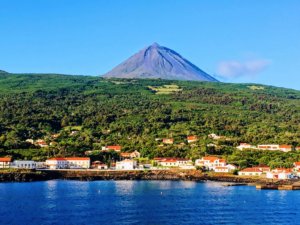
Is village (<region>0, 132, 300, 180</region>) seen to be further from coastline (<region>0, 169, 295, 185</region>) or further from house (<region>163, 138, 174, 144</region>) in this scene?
house (<region>163, 138, 174, 144</region>)

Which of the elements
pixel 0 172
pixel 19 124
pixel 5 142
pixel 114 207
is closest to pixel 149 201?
pixel 114 207

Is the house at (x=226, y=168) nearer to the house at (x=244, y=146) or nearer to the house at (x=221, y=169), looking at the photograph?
the house at (x=221, y=169)

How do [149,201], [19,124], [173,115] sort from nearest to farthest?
1. [149,201]
2. [19,124]
3. [173,115]

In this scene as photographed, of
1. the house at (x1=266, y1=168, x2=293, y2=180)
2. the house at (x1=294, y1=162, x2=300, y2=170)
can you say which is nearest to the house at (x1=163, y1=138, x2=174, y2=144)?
the house at (x1=294, y1=162, x2=300, y2=170)

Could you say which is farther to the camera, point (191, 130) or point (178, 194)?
point (191, 130)

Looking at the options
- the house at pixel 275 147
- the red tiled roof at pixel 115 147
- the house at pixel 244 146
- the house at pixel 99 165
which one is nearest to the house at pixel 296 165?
the house at pixel 275 147

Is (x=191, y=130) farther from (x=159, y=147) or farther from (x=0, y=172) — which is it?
(x=0, y=172)

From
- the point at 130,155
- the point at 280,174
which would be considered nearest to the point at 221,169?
the point at 280,174
